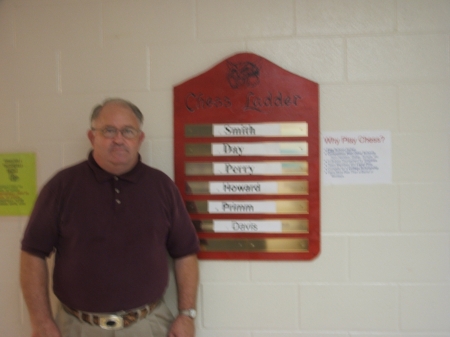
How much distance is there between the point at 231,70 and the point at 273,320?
102 centimetres

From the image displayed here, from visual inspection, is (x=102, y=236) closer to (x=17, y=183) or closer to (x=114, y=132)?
(x=114, y=132)

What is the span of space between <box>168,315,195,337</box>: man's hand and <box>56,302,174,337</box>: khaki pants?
27mm

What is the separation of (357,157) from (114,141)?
930 mm

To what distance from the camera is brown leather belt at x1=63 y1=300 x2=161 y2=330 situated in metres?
1.25

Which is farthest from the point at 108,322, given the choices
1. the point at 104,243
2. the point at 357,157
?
the point at 357,157

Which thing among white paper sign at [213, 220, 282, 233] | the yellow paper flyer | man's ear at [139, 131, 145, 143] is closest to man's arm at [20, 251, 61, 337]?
the yellow paper flyer

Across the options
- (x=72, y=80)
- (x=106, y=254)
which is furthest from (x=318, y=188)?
(x=72, y=80)

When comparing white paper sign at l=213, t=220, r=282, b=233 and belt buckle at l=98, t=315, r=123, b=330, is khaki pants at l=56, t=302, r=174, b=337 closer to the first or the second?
belt buckle at l=98, t=315, r=123, b=330

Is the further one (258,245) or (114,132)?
(258,245)

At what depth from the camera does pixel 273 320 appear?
1.49 meters

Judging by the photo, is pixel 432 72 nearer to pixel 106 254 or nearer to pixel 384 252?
pixel 384 252

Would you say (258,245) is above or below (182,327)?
above

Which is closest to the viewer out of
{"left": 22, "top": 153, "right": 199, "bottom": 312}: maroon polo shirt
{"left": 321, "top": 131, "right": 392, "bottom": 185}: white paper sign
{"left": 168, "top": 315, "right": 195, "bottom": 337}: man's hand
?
{"left": 22, "top": 153, "right": 199, "bottom": 312}: maroon polo shirt

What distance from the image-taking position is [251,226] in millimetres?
1479
